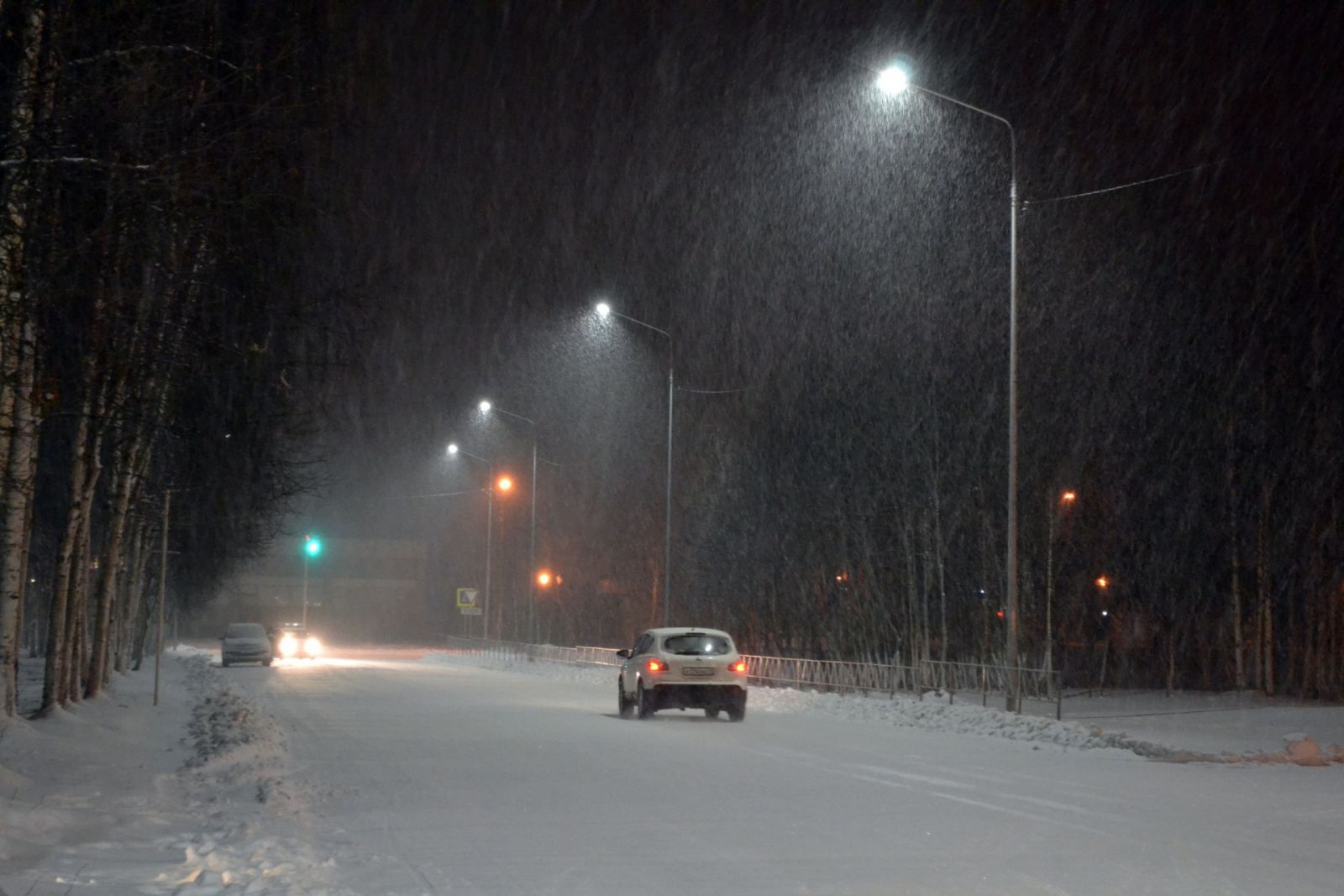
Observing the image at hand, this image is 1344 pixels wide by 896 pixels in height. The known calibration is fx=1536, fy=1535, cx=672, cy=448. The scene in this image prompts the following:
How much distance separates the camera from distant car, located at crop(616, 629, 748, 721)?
2700 centimetres

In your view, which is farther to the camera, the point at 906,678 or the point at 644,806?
the point at 906,678

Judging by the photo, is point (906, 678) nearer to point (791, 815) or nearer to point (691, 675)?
point (691, 675)

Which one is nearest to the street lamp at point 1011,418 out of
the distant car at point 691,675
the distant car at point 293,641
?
the distant car at point 691,675

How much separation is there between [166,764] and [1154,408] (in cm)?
3711

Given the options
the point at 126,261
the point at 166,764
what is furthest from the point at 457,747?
the point at 126,261

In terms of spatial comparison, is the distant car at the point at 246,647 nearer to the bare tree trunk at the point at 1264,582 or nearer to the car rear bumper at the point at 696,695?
the car rear bumper at the point at 696,695

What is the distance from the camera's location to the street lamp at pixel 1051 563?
3816 cm

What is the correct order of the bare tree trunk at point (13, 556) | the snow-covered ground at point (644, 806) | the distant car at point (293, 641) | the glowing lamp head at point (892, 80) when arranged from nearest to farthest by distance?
the snow-covered ground at point (644, 806) → the bare tree trunk at point (13, 556) → the glowing lamp head at point (892, 80) → the distant car at point (293, 641)

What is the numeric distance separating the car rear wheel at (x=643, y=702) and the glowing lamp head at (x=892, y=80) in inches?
441

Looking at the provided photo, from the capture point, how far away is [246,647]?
182 ft

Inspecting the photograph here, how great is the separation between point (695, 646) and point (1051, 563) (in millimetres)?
16679

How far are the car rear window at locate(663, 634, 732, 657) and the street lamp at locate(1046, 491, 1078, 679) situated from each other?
9.40 meters

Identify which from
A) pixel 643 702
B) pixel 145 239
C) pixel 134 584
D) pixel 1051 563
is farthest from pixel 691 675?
pixel 134 584

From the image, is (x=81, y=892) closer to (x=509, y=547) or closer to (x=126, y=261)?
(x=126, y=261)
